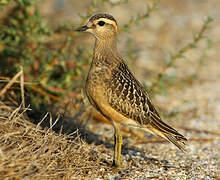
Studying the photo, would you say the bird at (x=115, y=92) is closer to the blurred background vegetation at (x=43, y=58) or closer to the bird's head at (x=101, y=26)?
the bird's head at (x=101, y=26)

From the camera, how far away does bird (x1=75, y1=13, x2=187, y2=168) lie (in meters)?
3.79

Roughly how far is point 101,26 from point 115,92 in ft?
2.55

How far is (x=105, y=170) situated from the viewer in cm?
384

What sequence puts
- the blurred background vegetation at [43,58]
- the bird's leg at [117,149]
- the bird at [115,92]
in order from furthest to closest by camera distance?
the blurred background vegetation at [43,58], the bird's leg at [117,149], the bird at [115,92]

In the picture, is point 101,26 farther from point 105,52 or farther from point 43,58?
point 43,58

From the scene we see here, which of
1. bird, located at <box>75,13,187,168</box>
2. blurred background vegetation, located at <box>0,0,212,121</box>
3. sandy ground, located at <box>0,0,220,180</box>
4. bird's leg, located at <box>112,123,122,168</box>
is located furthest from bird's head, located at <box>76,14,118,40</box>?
sandy ground, located at <box>0,0,220,180</box>

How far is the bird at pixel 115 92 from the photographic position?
379 centimetres

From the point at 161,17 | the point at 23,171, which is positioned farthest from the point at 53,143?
the point at 161,17

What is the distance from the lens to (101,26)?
4.00 m

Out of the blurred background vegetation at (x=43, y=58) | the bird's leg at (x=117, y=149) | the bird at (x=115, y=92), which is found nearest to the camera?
the bird at (x=115, y=92)

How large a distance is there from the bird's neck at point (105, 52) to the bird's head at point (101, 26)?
57 millimetres

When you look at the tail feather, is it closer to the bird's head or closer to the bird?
the bird

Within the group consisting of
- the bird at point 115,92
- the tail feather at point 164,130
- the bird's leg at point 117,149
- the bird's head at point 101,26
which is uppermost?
the bird's head at point 101,26

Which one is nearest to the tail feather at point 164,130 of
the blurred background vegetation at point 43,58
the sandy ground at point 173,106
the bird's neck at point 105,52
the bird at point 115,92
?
the bird at point 115,92
